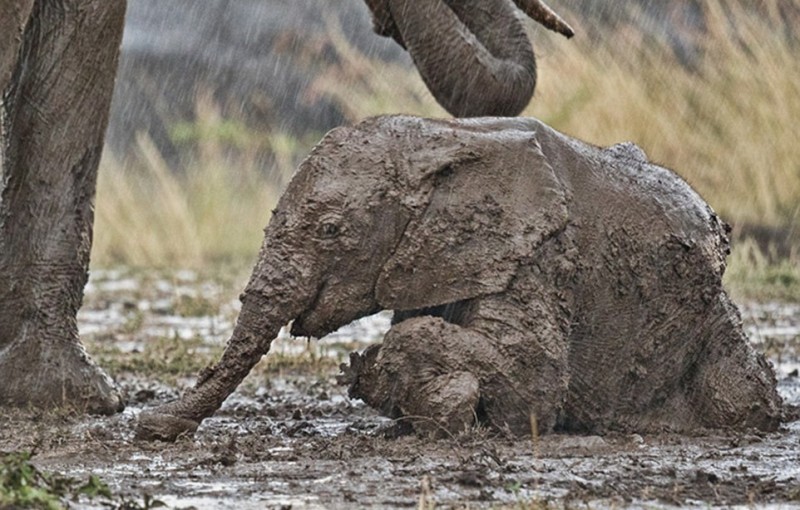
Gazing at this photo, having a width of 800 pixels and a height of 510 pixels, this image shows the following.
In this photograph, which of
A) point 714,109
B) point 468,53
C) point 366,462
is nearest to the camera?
point 366,462

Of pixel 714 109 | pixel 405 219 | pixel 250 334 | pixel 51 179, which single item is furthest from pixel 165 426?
pixel 714 109

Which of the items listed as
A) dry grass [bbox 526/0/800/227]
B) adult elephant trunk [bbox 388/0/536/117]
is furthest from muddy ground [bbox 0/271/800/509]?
dry grass [bbox 526/0/800/227]

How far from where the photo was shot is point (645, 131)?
15.0 meters

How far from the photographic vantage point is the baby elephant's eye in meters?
6.15

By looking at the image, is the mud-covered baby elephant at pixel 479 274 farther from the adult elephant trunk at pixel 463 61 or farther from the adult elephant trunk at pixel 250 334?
the adult elephant trunk at pixel 463 61

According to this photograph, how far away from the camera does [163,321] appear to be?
11539 mm

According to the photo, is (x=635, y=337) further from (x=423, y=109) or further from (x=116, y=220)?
(x=116, y=220)

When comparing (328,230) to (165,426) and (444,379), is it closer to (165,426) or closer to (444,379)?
(444,379)

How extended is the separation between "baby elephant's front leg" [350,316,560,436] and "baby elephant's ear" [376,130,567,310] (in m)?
0.14

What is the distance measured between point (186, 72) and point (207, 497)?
21.7 metres

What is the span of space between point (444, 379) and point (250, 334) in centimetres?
67

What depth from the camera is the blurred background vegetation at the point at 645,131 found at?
47.2 feet

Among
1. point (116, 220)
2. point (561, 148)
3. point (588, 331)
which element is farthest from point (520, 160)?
point (116, 220)

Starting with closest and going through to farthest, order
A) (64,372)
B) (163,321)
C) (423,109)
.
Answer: (64,372), (163,321), (423,109)
